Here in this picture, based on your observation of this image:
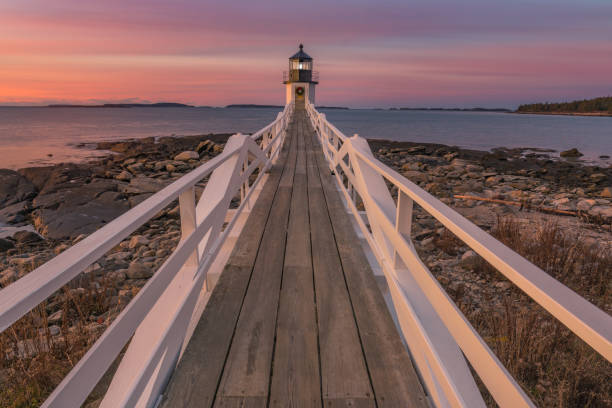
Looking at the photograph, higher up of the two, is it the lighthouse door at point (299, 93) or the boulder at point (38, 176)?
the lighthouse door at point (299, 93)

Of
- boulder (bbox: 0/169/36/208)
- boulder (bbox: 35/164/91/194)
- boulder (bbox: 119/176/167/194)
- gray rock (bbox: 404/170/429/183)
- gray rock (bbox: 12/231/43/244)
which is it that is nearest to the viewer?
gray rock (bbox: 12/231/43/244)

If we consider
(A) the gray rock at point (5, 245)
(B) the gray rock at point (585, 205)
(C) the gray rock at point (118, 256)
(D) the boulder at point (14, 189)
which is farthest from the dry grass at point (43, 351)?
(D) the boulder at point (14, 189)

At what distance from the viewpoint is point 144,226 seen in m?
9.06

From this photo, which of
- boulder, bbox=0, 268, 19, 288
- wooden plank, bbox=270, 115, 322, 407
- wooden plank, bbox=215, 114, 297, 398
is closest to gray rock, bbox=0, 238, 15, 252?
boulder, bbox=0, 268, 19, 288

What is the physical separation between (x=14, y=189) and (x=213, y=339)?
55.4 ft

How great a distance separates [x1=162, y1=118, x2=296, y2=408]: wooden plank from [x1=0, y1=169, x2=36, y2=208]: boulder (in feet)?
46.0

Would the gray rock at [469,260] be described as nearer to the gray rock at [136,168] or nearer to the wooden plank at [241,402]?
the wooden plank at [241,402]

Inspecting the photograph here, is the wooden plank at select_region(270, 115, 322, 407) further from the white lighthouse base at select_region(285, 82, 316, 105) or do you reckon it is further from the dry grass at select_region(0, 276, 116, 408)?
the white lighthouse base at select_region(285, 82, 316, 105)

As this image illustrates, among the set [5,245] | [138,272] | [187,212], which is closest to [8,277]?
[138,272]

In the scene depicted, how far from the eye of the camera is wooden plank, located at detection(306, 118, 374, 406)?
207 centimetres

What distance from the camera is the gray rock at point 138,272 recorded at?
19.5ft

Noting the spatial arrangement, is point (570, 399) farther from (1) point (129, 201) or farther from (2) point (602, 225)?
(1) point (129, 201)

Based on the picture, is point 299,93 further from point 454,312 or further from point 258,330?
point 454,312

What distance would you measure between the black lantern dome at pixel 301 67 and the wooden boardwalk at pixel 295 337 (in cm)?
3168
